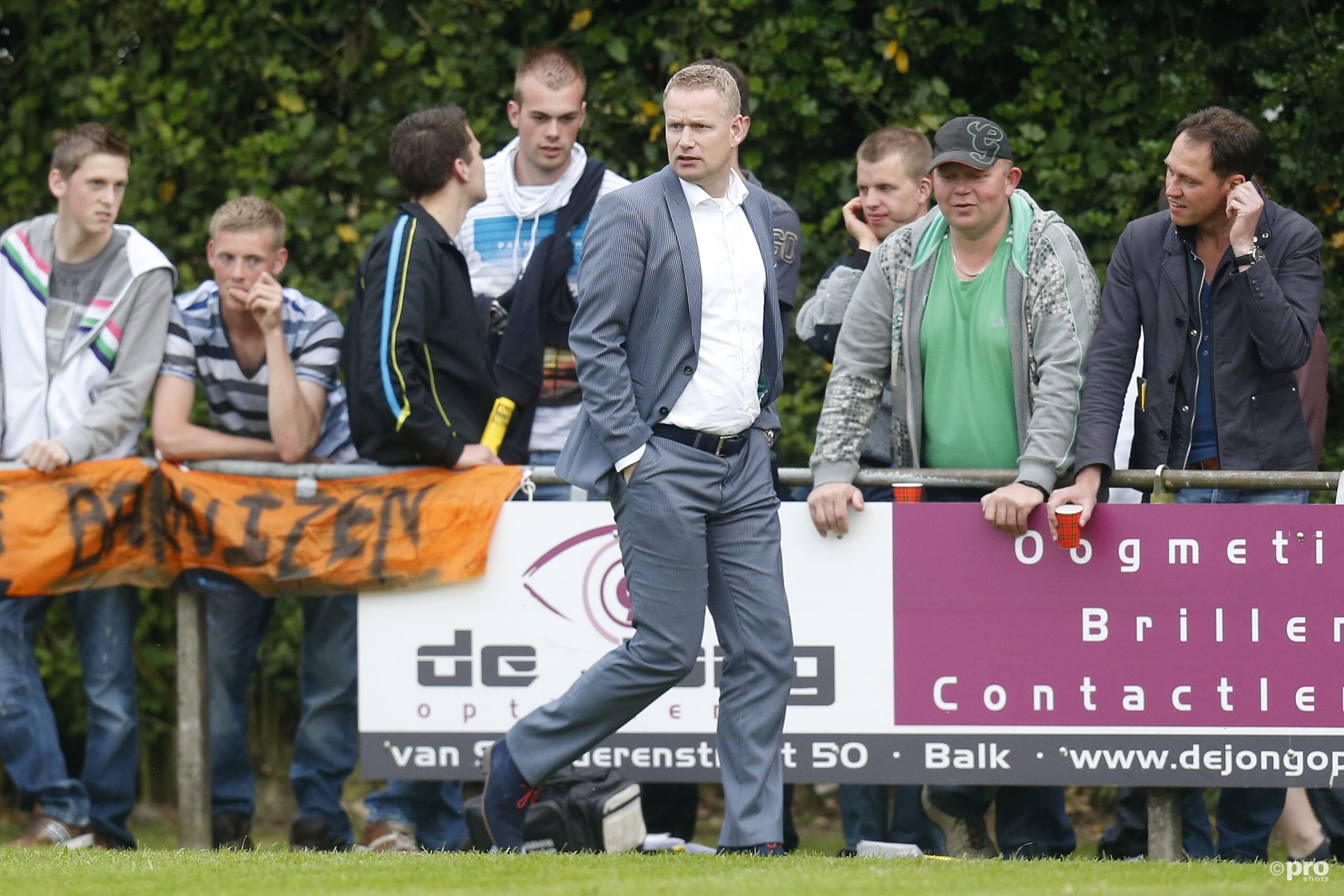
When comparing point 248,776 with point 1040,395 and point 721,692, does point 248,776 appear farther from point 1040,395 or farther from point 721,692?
point 1040,395

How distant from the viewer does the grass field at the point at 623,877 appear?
462 centimetres

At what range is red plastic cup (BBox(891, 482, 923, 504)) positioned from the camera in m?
5.86

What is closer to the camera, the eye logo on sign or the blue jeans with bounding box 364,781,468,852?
the eye logo on sign

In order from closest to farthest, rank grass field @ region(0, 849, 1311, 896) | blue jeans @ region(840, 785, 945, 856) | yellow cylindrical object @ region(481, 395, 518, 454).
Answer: grass field @ region(0, 849, 1311, 896), blue jeans @ region(840, 785, 945, 856), yellow cylindrical object @ region(481, 395, 518, 454)

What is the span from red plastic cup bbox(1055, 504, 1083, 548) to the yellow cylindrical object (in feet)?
6.58

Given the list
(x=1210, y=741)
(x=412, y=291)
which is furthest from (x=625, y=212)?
(x=1210, y=741)

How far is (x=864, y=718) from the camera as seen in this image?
5.89m

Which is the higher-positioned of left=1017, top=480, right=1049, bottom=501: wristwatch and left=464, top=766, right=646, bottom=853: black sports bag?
left=1017, top=480, right=1049, bottom=501: wristwatch

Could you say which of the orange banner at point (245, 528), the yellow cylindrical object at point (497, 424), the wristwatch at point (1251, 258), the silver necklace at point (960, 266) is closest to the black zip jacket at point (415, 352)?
the yellow cylindrical object at point (497, 424)

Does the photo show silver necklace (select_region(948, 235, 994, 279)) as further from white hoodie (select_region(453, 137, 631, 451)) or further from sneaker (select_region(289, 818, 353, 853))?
sneaker (select_region(289, 818, 353, 853))

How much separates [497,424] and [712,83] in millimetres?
1813

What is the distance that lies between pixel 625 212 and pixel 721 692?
56.6 inches

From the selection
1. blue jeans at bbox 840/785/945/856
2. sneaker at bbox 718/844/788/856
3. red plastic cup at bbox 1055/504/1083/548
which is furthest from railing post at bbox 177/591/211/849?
red plastic cup at bbox 1055/504/1083/548

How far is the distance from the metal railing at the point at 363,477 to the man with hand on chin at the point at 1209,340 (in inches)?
5.9
